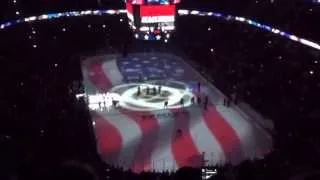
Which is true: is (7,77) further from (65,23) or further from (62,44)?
(65,23)

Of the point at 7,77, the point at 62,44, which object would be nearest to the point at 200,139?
the point at 7,77

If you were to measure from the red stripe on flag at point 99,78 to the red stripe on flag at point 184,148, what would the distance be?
24.9 ft

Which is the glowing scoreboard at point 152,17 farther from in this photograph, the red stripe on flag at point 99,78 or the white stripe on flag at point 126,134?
the red stripe on flag at point 99,78

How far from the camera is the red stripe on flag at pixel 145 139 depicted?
20.6 meters

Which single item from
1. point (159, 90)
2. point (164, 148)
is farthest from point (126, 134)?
point (159, 90)

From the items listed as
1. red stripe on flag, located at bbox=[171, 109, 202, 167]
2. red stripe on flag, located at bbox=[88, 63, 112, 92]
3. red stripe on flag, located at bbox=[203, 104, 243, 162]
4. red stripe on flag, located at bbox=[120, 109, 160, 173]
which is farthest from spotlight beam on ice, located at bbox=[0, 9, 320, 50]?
red stripe on flag, located at bbox=[120, 109, 160, 173]

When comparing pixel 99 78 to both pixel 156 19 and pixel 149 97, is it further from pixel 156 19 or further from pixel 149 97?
pixel 156 19

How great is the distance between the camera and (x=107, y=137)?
23.1m

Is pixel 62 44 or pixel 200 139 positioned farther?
pixel 62 44

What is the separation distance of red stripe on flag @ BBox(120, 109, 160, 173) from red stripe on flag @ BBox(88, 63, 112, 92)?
195 inches

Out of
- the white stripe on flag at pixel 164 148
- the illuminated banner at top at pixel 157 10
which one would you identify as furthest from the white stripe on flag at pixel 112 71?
the white stripe on flag at pixel 164 148

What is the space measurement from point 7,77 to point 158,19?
314 inches

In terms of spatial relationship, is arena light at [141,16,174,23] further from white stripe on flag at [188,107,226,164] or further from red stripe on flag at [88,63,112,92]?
red stripe on flag at [88,63,112,92]

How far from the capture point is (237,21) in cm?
3975
